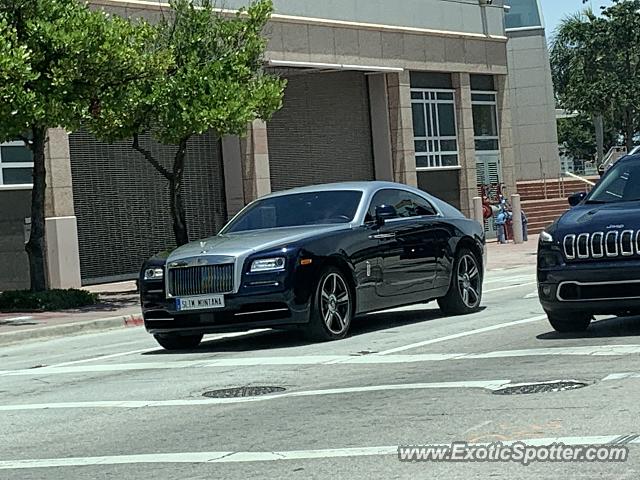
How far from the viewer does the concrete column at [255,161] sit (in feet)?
109

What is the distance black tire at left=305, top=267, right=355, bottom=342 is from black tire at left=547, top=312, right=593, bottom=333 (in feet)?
7.07

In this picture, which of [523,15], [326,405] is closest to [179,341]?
[326,405]

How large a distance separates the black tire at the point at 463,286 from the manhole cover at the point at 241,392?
548 centimetres

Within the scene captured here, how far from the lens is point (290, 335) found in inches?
568

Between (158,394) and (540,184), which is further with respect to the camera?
(540,184)

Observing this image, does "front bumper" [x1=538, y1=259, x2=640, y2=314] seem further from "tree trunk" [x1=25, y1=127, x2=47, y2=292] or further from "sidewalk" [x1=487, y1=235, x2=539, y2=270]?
"sidewalk" [x1=487, y1=235, x2=539, y2=270]

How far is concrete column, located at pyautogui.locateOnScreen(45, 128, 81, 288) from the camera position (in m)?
27.6

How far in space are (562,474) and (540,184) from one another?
4308 centimetres

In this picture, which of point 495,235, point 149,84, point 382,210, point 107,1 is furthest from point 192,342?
point 495,235

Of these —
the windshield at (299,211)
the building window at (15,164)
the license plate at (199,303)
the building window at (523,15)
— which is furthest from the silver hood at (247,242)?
the building window at (523,15)

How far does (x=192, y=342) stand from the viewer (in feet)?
46.5

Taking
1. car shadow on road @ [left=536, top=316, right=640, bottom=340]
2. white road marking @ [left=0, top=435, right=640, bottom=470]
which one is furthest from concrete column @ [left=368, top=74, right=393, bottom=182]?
white road marking @ [left=0, top=435, right=640, bottom=470]

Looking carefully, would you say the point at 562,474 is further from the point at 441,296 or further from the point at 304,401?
the point at 441,296

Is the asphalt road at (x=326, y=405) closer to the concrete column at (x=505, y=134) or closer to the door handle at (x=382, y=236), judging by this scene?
the door handle at (x=382, y=236)
